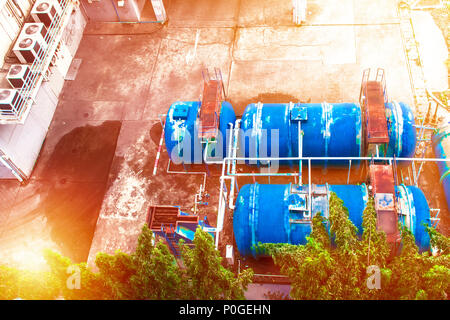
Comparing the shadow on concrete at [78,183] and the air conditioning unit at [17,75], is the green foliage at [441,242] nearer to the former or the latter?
the shadow on concrete at [78,183]

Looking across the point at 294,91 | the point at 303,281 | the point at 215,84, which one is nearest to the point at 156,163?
the point at 215,84

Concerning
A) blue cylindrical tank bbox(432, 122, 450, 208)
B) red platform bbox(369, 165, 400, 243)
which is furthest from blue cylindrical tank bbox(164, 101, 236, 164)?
blue cylindrical tank bbox(432, 122, 450, 208)

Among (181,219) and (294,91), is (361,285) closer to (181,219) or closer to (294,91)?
(181,219)

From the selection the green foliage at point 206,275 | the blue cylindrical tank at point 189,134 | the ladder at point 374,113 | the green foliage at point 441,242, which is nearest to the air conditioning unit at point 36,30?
the blue cylindrical tank at point 189,134

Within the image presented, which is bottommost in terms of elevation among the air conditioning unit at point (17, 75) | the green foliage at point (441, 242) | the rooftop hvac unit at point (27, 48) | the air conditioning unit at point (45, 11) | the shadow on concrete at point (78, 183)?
the green foliage at point (441, 242)

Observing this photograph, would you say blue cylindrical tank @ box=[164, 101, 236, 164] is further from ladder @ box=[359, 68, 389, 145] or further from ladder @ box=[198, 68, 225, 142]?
ladder @ box=[359, 68, 389, 145]

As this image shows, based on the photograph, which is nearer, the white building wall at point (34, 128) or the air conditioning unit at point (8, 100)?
the air conditioning unit at point (8, 100)

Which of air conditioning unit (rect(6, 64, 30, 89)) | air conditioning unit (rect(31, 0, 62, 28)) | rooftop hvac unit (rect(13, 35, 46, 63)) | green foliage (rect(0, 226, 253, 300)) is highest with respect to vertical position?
air conditioning unit (rect(31, 0, 62, 28))
